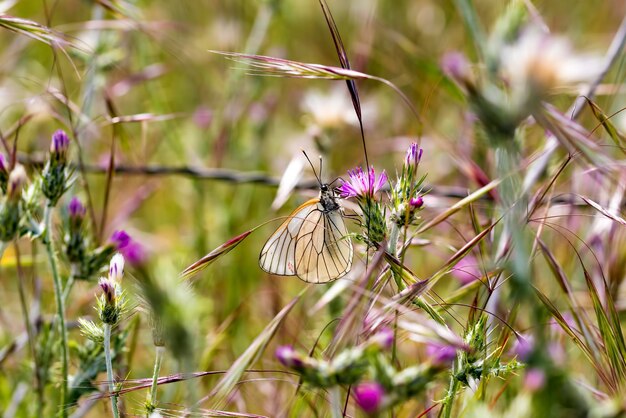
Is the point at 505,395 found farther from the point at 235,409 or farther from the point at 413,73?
the point at 413,73

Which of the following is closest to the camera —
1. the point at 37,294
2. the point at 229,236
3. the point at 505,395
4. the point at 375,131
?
the point at 505,395

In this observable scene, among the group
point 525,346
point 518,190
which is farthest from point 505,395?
point 518,190

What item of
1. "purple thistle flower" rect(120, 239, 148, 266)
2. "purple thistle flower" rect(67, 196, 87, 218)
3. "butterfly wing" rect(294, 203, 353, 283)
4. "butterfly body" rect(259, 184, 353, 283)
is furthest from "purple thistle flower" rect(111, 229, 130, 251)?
"purple thistle flower" rect(120, 239, 148, 266)

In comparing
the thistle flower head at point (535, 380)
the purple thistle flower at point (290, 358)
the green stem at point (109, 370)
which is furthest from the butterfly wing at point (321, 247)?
the thistle flower head at point (535, 380)

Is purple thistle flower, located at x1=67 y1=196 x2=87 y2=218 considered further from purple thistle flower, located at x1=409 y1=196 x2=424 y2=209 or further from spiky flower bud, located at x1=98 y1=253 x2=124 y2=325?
purple thistle flower, located at x1=409 y1=196 x2=424 y2=209

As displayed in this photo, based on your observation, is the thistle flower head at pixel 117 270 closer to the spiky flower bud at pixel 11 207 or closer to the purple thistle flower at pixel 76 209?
the spiky flower bud at pixel 11 207

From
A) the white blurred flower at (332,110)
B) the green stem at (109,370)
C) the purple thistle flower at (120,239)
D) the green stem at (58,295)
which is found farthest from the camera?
the white blurred flower at (332,110)

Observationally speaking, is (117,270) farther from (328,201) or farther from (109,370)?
(328,201)
